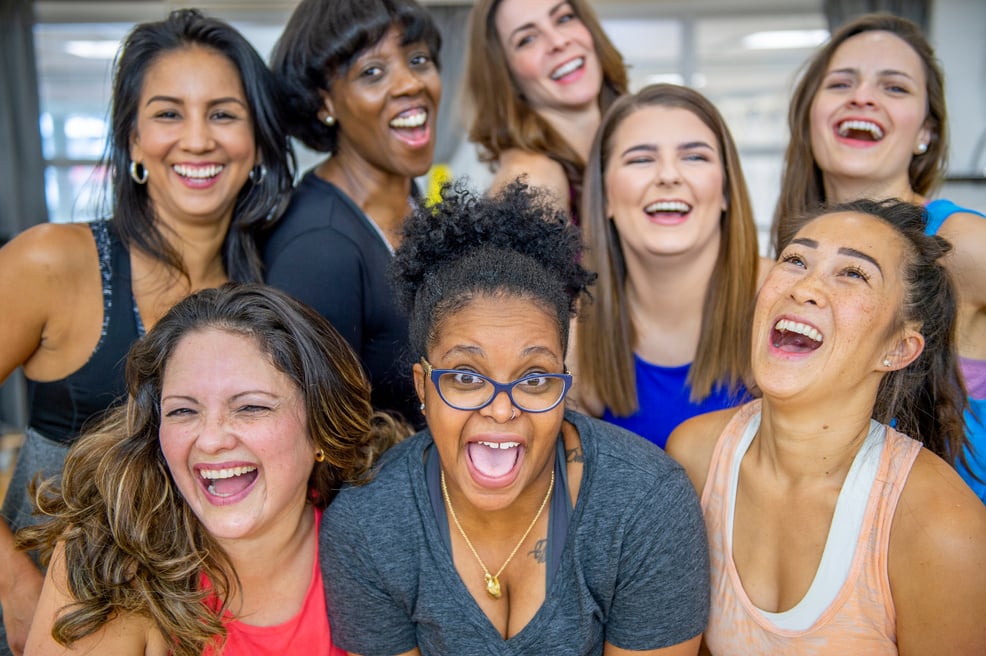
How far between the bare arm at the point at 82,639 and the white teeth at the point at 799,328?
1.47 m

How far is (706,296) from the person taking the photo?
2520 mm

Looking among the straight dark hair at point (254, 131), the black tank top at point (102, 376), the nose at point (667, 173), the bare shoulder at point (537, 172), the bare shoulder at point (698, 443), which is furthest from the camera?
the bare shoulder at point (537, 172)

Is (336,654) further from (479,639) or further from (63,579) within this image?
(63,579)

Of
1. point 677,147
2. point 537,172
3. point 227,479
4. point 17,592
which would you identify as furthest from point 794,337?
point 17,592

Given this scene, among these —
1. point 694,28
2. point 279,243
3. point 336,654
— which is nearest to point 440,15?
point 694,28

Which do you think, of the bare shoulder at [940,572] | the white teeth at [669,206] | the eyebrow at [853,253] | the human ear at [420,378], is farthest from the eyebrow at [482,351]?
the white teeth at [669,206]

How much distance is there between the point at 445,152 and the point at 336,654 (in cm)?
557

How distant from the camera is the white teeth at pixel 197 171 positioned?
2.25 meters

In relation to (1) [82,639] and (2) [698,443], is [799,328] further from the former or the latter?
(1) [82,639]

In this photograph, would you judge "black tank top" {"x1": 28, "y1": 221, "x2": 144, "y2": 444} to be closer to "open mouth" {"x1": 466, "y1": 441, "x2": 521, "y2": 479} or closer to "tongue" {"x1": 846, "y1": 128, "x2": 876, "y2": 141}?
"open mouth" {"x1": 466, "y1": 441, "x2": 521, "y2": 479}

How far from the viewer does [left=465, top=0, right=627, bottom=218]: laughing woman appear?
2.90m

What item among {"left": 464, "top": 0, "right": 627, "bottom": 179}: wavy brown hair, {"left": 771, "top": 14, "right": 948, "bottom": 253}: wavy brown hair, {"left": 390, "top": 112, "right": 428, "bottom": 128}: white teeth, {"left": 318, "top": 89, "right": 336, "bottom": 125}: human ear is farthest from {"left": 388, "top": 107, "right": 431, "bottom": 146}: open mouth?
{"left": 771, "top": 14, "right": 948, "bottom": 253}: wavy brown hair

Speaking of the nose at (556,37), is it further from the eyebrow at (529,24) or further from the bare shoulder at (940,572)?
the bare shoulder at (940,572)

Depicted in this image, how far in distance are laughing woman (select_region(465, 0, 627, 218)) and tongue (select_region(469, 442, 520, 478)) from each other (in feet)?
4.23
